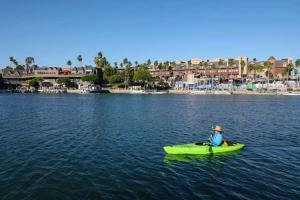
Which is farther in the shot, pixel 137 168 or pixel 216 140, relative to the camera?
pixel 216 140

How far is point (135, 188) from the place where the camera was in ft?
67.5

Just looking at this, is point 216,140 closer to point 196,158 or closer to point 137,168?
point 196,158

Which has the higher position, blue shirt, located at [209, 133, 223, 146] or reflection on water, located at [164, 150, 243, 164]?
blue shirt, located at [209, 133, 223, 146]

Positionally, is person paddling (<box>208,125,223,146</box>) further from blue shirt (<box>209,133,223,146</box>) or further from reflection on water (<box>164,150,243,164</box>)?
reflection on water (<box>164,150,243,164</box>)

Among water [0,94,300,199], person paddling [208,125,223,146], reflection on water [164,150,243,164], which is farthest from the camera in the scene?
person paddling [208,125,223,146]

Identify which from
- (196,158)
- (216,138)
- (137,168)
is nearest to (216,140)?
(216,138)

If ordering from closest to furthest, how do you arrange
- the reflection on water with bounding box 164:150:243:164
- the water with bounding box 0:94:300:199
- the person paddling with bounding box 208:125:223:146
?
the water with bounding box 0:94:300:199 → the reflection on water with bounding box 164:150:243:164 → the person paddling with bounding box 208:125:223:146

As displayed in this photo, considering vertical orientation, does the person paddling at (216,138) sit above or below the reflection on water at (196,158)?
above

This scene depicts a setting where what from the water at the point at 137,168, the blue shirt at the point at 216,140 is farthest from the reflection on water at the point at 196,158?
the blue shirt at the point at 216,140

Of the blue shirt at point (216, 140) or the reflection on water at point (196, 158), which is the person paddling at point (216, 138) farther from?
the reflection on water at point (196, 158)

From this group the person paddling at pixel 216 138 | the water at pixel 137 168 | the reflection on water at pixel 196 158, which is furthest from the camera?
the person paddling at pixel 216 138

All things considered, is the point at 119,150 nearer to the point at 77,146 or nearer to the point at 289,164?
the point at 77,146

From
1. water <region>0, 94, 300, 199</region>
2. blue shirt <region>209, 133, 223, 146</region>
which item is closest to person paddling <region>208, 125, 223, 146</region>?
blue shirt <region>209, 133, 223, 146</region>

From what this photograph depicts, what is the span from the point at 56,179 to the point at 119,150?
10.0m
